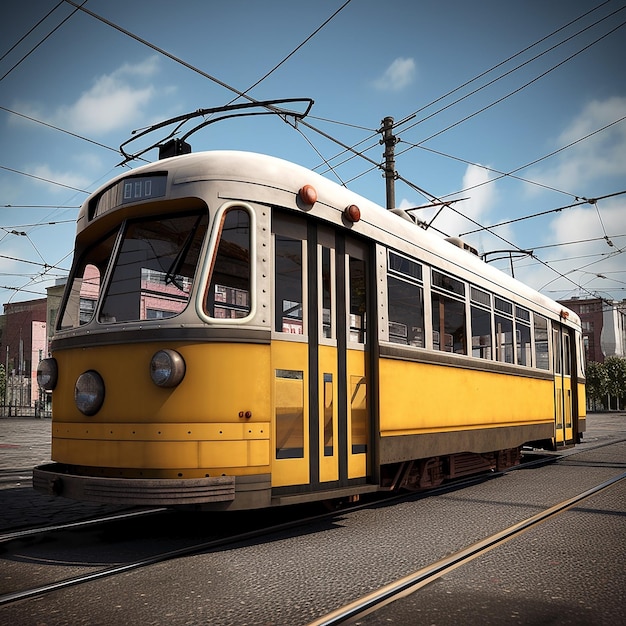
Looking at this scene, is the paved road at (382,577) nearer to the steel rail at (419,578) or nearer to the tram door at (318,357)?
the steel rail at (419,578)

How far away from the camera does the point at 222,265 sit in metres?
5.22

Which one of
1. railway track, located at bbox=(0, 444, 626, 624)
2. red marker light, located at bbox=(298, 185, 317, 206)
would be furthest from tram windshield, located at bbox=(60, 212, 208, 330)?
railway track, located at bbox=(0, 444, 626, 624)

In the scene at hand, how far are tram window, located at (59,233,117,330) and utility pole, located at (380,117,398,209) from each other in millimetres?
9105

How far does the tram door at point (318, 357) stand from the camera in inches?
211

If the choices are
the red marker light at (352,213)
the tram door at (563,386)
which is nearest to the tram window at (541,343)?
the tram door at (563,386)

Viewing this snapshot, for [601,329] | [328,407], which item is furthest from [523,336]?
[601,329]

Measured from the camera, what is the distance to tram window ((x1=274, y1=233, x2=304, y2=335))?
17.9 feet

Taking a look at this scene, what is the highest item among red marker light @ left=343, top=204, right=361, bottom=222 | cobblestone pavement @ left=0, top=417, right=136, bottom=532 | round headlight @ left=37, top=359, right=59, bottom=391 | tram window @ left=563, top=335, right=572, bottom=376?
red marker light @ left=343, top=204, right=361, bottom=222

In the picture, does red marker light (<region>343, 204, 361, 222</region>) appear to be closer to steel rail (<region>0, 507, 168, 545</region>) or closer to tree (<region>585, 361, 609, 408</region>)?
steel rail (<region>0, 507, 168, 545</region>)

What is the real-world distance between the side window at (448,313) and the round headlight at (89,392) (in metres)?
3.72

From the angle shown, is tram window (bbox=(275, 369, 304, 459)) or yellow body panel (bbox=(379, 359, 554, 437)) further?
yellow body panel (bbox=(379, 359, 554, 437))

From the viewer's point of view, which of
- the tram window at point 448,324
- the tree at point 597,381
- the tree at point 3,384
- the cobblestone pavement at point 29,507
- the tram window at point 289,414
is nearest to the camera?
the tram window at point 289,414

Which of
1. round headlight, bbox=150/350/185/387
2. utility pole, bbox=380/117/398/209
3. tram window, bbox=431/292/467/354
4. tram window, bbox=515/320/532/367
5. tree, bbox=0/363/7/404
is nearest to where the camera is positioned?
round headlight, bbox=150/350/185/387

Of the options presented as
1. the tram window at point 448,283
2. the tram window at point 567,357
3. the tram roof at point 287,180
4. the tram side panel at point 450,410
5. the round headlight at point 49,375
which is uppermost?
the tram roof at point 287,180
